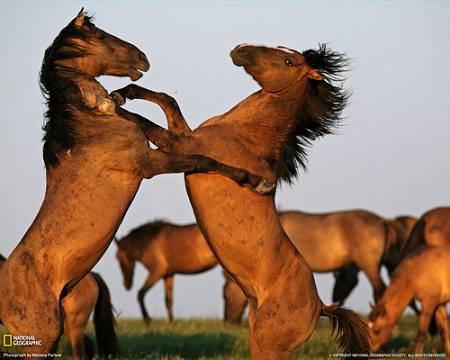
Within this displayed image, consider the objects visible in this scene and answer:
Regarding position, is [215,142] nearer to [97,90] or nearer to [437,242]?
[97,90]

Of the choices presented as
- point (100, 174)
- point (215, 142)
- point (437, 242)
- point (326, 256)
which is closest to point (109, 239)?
point (100, 174)

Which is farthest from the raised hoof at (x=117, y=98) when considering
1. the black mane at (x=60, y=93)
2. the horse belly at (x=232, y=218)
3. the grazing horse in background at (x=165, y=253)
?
the grazing horse in background at (x=165, y=253)

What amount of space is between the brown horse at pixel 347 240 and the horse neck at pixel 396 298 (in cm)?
597

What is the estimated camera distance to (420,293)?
13.4 m

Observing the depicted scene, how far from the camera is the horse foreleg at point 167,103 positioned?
25.5 ft

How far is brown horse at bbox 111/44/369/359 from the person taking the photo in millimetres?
7449

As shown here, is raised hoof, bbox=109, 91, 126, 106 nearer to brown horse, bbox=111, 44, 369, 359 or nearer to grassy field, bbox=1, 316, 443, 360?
brown horse, bbox=111, 44, 369, 359

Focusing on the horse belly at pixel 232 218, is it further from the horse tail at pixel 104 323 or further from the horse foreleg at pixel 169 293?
the horse foreleg at pixel 169 293

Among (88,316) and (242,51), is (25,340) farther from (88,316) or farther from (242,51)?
(88,316)

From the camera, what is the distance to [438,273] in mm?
13195

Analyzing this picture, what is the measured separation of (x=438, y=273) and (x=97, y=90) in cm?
727

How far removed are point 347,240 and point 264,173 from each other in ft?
41.5

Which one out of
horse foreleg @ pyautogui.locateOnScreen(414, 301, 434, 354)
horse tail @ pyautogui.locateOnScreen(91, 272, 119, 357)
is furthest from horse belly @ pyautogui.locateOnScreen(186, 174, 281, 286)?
horse foreleg @ pyautogui.locateOnScreen(414, 301, 434, 354)

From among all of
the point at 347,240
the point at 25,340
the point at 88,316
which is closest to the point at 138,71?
the point at 25,340
